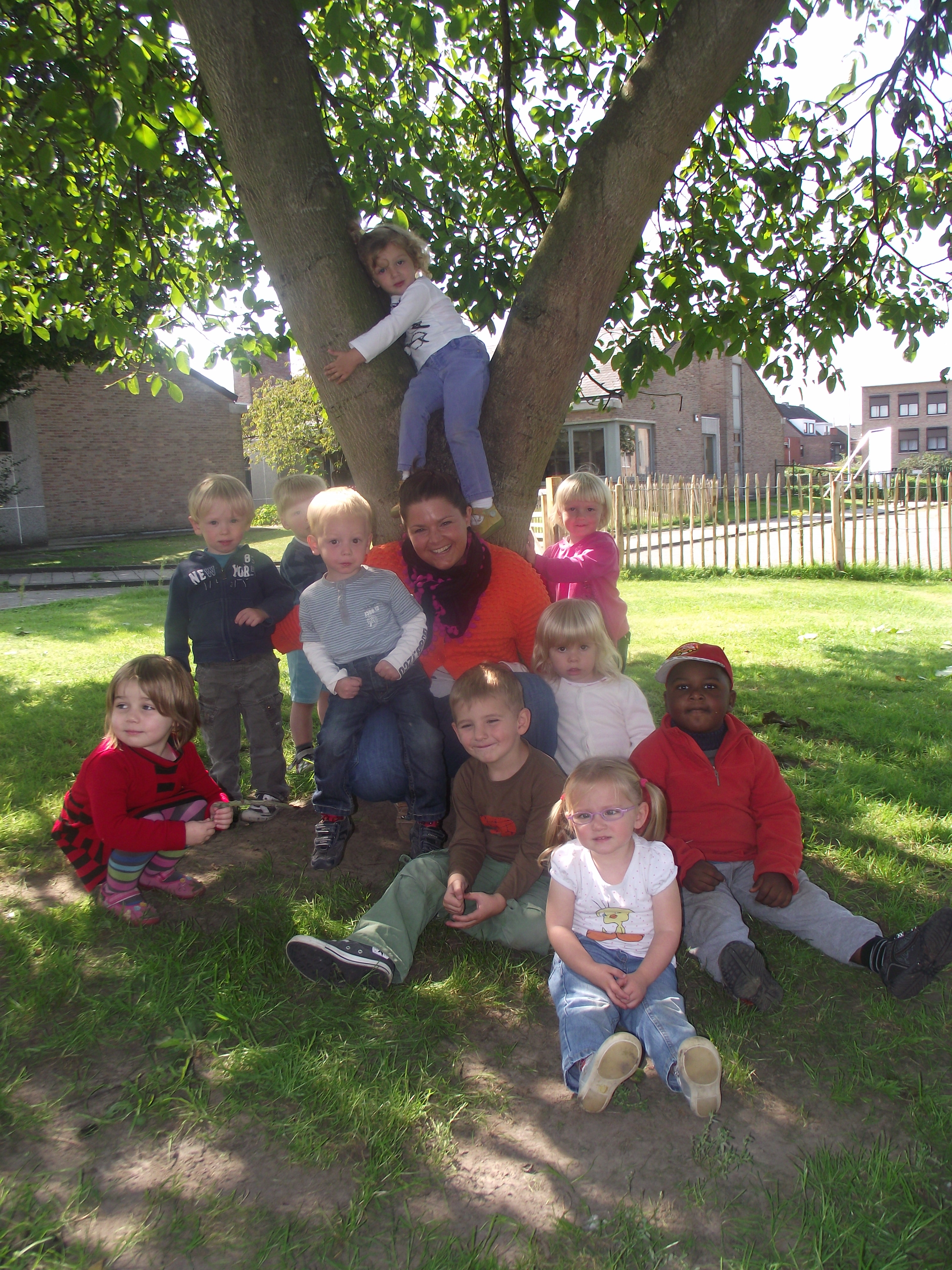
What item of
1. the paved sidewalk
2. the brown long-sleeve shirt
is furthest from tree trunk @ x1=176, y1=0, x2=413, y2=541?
the paved sidewalk

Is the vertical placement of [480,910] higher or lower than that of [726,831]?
lower

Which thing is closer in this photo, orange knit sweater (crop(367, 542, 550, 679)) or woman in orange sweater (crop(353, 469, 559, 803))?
woman in orange sweater (crop(353, 469, 559, 803))

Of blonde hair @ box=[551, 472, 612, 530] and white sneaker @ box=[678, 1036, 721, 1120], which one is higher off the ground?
blonde hair @ box=[551, 472, 612, 530]

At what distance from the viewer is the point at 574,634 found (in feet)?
11.3

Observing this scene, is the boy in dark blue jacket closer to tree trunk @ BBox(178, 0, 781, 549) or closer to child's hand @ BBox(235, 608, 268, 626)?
child's hand @ BBox(235, 608, 268, 626)

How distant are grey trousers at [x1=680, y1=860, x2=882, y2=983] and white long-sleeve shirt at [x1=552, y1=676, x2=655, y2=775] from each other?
649mm

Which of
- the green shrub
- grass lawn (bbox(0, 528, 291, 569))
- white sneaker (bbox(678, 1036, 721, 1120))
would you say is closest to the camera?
white sneaker (bbox(678, 1036, 721, 1120))

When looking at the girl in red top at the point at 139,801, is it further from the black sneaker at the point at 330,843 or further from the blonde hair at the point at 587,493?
the blonde hair at the point at 587,493

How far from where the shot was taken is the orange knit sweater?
3660 mm

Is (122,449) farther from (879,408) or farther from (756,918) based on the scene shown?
(879,408)

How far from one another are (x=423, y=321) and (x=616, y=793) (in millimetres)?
2350

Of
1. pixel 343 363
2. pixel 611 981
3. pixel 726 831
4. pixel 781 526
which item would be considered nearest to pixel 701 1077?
pixel 611 981

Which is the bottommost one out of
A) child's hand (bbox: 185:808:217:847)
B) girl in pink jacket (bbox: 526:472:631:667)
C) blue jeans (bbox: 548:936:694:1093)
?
blue jeans (bbox: 548:936:694:1093)

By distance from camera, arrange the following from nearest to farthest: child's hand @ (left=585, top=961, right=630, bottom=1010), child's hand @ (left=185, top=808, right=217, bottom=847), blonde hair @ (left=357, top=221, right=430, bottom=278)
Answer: child's hand @ (left=585, top=961, right=630, bottom=1010)
child's hand @ (left=185, top=808, right=217, bottom=847)
blonde hair @ (left=357, top=221, right=430, bottom=278)
